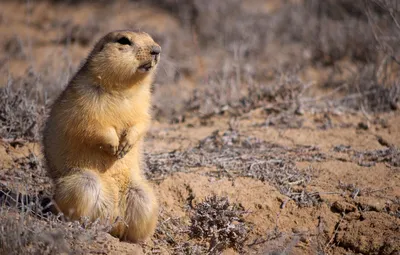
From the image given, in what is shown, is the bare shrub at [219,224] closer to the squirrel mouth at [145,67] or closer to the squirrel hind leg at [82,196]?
the squirrel hind leg at [82,196]

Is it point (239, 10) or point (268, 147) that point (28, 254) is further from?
point (239, 10)

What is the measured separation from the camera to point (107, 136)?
4211mm

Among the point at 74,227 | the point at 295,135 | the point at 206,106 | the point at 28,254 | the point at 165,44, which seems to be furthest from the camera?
the point at 165,44

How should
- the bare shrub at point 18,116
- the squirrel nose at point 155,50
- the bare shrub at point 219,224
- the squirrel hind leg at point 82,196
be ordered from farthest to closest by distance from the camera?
the bare shrub at point 18,116, the bare shrub at point 219,224, the squirrel nose at point 155,50, the squirrel hind leg at point 82,196

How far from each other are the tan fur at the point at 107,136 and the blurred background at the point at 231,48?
2544 mm

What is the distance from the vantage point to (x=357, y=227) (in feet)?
14.6

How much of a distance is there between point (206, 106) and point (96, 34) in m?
3.68

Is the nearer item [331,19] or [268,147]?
[268,147]

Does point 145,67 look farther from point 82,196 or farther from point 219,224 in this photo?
point 219,224

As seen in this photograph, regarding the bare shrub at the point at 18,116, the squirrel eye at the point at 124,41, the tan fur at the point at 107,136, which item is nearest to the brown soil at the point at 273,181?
the bare shrub at the point at 18,116

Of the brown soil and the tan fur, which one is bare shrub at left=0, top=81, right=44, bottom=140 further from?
the tan fur

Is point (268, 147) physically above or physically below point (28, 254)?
below

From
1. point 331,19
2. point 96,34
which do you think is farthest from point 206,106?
point 331,19

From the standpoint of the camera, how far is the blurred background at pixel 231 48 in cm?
696
